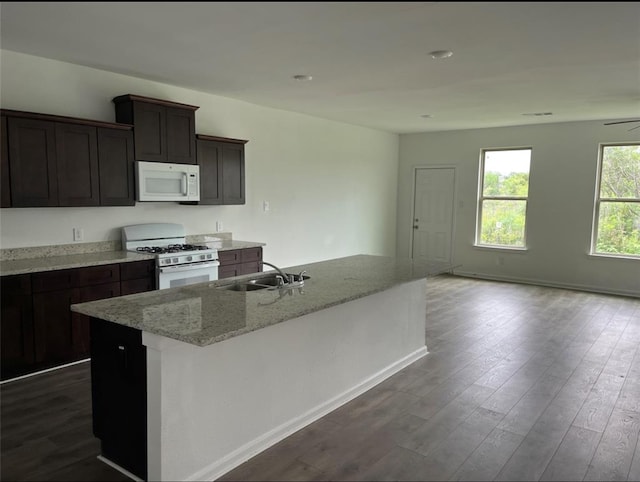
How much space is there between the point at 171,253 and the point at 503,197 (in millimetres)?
5718

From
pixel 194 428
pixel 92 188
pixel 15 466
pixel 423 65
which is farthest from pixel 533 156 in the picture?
pixel 15 466

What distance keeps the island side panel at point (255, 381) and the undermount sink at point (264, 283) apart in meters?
0.27

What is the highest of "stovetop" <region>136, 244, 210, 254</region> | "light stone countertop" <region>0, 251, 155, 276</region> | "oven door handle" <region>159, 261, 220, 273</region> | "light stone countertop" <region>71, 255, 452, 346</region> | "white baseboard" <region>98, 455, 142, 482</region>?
"stovetop" <region>136, 244, 210, 254</region>

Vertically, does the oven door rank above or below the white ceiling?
below

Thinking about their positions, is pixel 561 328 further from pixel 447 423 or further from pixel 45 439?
pixel 45 439

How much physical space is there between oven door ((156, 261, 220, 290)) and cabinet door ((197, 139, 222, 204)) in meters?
0.79

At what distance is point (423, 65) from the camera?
12.5ft

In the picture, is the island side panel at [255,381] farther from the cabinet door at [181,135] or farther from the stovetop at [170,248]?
the cabinet door at [181,135]

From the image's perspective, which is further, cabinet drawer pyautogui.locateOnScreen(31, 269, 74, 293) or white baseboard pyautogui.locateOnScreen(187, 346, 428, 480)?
cabinet drawer pyautogui.locateOnScreen(31, 269, 74, 293)

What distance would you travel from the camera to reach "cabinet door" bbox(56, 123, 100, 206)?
12.4ft

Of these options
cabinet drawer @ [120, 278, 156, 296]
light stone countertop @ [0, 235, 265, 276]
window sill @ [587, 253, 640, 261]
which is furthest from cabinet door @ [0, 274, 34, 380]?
window sill @ [587, 253, 640, 261]

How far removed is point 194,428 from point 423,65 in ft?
10.5

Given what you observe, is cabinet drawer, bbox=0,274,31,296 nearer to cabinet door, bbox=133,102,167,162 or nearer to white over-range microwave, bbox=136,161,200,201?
white over-range microwave, bbox=136,161,200,201

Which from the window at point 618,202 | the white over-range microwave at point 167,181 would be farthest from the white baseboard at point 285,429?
the window at point 618,202
